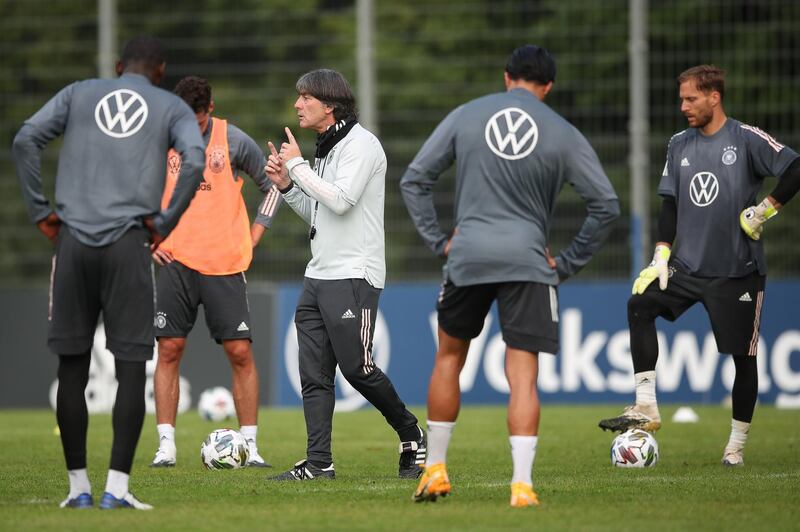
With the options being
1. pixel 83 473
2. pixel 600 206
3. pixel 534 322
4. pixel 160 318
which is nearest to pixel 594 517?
pixel 534 322

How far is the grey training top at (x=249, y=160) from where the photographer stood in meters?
9.92

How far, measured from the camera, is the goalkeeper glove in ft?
31.2

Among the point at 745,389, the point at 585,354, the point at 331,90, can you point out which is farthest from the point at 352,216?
the point at 585,354


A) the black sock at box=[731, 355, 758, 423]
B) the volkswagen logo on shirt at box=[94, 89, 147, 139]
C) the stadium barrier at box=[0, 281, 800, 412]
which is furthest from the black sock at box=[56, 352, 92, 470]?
the stadium barrier at box=[0, 281, 800, 412]

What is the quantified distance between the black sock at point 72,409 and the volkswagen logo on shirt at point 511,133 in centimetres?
217

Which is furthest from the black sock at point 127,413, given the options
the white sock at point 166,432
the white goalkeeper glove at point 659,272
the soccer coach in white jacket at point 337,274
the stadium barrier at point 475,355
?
the stadium barrier at point 475,355

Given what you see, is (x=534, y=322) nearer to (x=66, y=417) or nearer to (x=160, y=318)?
(x=66, y=417)

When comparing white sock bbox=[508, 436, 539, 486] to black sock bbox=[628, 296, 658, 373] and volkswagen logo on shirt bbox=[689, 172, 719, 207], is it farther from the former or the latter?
volkswagen logo on shirt bbox=[689, 172, 719, 207]

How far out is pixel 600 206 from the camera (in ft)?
23.7

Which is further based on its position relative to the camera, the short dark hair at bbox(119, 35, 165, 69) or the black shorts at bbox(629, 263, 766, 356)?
the black shorts at bbox(629, 263, 766, 356)

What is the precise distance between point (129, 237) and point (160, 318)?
2817mm

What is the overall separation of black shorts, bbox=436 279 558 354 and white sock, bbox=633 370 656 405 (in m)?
2.71

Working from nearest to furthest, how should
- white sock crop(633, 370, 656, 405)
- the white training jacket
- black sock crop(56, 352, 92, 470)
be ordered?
1. black sock crop(56, 352, 92, 470)
2. the white training jacket
3. white sock crop(633, 370, 656, 405)

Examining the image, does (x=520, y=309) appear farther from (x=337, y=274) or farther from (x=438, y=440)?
(x=337, y=274)
